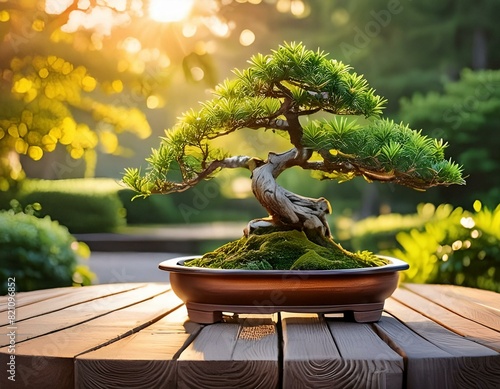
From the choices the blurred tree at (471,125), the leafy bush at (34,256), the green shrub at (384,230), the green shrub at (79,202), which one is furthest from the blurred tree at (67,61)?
the blurred tree at (471,125)

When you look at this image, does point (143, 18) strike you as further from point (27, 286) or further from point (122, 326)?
point (122, 326)

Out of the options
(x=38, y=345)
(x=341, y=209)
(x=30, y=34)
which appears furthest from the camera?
(x=341, y=209)

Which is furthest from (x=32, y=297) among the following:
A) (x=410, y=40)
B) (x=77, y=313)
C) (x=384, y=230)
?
(x=410, y=40)

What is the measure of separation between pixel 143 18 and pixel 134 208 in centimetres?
322

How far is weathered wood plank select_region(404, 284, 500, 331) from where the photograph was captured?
5.49 feet

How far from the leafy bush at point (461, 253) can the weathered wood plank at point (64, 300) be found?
1738 mm

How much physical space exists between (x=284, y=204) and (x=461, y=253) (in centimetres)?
197

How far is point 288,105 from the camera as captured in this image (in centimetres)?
178

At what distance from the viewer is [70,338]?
1.38 metres

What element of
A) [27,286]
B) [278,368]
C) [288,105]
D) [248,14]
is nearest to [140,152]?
[248,14]

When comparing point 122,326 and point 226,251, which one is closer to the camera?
point 122,326

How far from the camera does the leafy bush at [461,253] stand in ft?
10.9

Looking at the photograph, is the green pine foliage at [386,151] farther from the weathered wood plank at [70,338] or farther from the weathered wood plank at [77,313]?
the weathered wood plank at [77,313]

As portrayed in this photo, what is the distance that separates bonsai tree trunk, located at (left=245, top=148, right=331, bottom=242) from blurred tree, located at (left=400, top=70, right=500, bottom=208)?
213 inches
